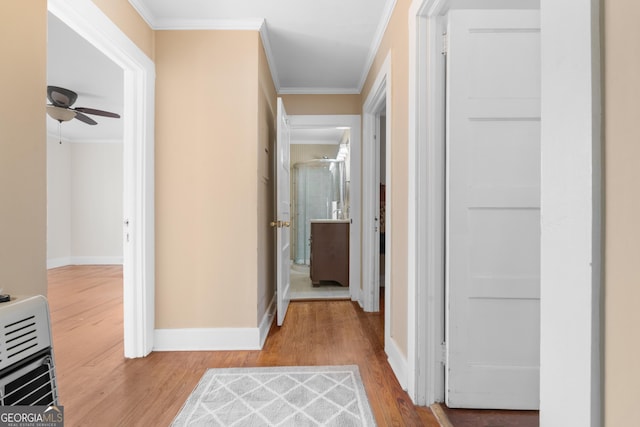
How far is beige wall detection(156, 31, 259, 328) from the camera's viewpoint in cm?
246

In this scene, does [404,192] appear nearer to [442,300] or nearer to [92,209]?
[442,300]

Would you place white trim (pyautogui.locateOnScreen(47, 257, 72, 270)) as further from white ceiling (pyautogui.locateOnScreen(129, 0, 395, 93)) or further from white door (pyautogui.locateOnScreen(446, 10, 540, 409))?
white door (pyautogui.locateOnScreen(446, 10, 540, 409))

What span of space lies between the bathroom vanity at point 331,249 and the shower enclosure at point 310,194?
1778mm

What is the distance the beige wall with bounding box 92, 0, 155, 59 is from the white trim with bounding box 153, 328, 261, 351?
195 cm

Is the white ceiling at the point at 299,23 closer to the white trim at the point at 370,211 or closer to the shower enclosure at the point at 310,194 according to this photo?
the white trim at the point at 370,211

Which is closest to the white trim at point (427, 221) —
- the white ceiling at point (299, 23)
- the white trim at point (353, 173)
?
the white ceiling at point (299, 23)

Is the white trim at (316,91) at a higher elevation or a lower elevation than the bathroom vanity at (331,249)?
higher

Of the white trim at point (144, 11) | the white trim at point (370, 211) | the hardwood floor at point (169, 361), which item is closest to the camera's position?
the hardwood floor at point (169, 361)

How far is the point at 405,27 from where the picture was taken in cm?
198

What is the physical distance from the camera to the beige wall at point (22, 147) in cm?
120

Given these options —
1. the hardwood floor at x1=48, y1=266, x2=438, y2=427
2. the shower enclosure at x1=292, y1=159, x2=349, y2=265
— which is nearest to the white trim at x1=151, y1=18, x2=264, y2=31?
the hardwood floor at x1=48, y1=266, x2=438, y2=427

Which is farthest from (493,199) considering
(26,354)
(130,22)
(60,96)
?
(60,96)

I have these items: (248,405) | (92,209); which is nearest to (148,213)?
(248,405)

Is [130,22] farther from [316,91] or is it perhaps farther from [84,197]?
[84,197]
